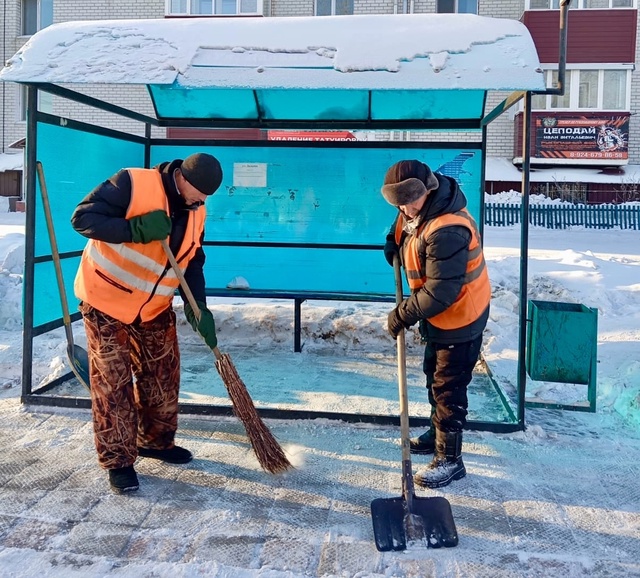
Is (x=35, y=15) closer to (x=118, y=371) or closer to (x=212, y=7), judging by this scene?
(x=212, y=7)

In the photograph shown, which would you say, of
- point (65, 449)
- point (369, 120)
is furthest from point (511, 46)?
point (65, 449)

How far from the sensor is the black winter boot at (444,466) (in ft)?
10.6

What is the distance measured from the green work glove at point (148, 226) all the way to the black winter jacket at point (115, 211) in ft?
0.10

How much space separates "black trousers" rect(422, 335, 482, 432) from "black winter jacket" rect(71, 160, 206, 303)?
1.46m

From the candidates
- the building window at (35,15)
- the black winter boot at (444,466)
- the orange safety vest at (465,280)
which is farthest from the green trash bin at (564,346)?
the building window at (35,15)

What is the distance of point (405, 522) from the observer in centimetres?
276

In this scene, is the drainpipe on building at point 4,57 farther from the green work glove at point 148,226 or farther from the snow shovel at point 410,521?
the snow shovel at point 410,521

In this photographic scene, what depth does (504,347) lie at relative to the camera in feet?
19.6

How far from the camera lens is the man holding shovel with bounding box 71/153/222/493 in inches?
116

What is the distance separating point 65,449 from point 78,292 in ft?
3.33

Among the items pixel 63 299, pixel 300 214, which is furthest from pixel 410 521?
pixel 300 214

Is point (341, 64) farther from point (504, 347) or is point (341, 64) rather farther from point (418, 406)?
point (504, 347)

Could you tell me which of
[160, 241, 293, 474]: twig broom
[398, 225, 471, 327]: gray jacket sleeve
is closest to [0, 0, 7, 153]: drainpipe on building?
[160, 241, 293, 474]: twig broom

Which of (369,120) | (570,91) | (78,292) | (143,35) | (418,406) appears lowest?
(418,406)
